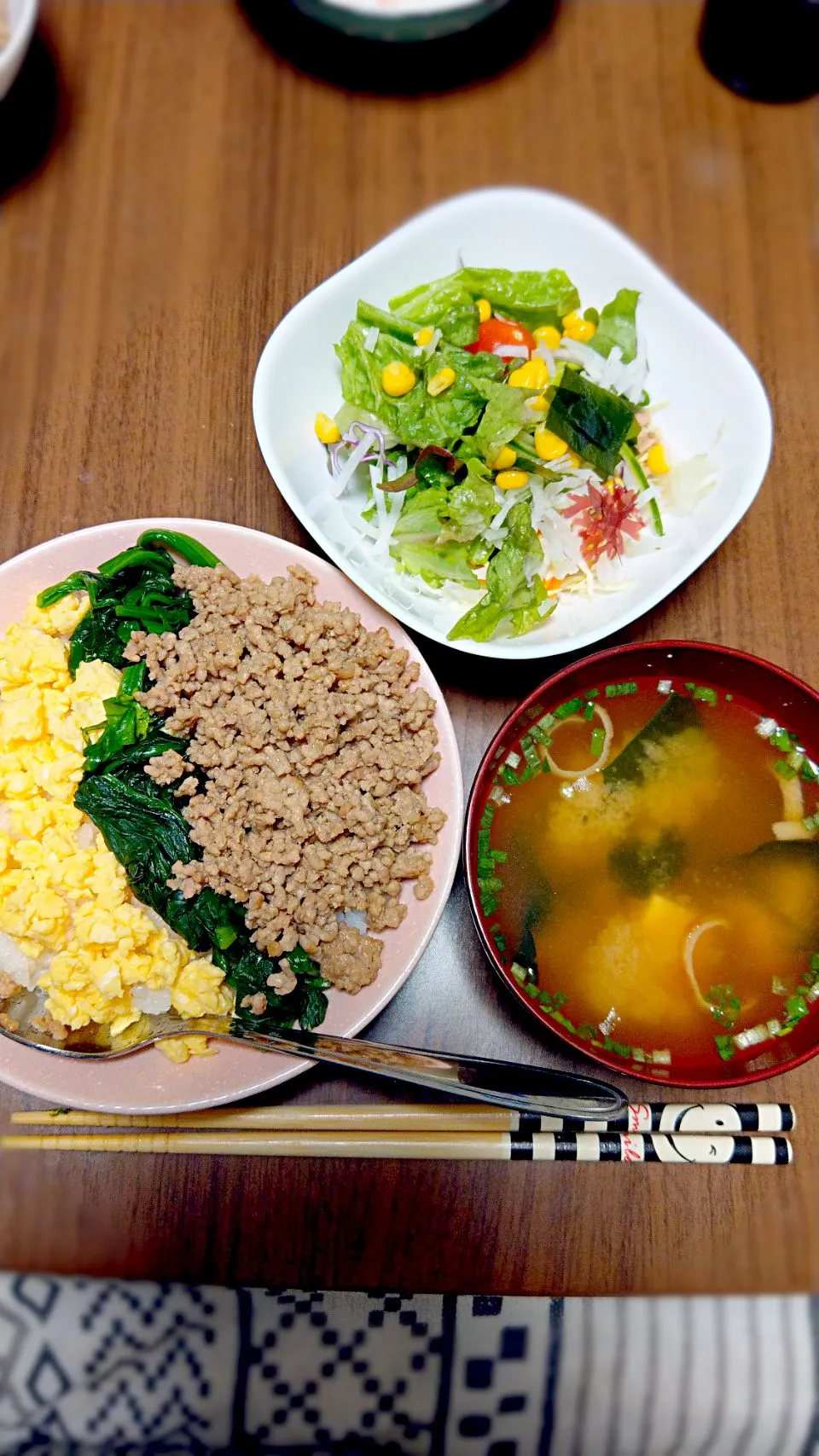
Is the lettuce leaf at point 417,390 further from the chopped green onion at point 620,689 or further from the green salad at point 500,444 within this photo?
the chopped green onion at point 620,689

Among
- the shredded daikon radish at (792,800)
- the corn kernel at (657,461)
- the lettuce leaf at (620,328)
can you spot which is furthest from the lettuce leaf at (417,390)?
the shredded daikon radish at (792,800)

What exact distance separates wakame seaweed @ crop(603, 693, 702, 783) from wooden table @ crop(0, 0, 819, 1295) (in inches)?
Result: 8.8

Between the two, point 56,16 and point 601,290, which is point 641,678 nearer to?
point 601,290

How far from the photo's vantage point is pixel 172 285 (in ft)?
7.26

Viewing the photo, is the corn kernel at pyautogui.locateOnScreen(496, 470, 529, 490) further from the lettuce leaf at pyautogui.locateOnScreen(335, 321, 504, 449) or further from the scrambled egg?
the scrambled egg

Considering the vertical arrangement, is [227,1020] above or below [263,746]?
below

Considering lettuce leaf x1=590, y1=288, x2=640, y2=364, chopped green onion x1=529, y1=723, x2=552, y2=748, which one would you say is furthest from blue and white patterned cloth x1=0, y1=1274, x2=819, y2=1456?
lettuce leaf x1=590, y1=288, x2=640, y2=364

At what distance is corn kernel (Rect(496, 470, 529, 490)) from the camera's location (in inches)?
74.5

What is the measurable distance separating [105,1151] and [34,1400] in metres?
0.60

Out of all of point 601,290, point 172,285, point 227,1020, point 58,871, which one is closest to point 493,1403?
point 227,1020

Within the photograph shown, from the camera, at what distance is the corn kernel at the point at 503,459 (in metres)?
1.89

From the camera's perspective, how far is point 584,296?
81.6 inches

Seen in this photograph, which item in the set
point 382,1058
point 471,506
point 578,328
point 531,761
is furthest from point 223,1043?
point 578,328

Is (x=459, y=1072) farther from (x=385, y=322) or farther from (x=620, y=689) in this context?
(x=385, y=322)
